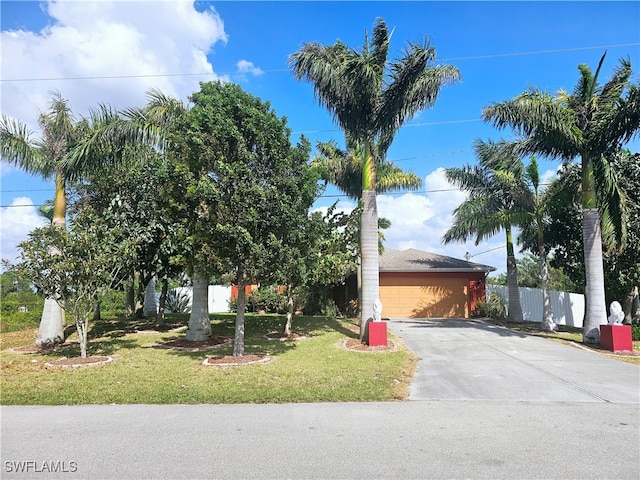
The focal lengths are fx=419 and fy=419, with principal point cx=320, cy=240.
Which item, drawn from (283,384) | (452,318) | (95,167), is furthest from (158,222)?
(452,318)

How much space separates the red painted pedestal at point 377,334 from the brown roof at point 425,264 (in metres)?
9.69

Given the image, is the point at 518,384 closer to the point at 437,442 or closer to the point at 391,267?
the point at 437,442

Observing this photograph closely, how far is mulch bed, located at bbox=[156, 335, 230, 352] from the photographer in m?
11.7

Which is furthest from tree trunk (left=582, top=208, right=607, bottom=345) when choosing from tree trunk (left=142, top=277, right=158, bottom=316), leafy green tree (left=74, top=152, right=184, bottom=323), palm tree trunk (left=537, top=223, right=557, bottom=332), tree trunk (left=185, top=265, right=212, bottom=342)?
tree trunk (left=142, top=277, right=158, bottom=316)

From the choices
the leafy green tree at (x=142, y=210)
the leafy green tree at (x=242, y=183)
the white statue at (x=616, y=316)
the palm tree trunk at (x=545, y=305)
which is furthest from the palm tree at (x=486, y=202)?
the leafy green tree at (x=142, y=210)

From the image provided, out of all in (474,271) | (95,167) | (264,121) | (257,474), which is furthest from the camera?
(474,271)

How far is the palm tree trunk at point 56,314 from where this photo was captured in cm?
1176

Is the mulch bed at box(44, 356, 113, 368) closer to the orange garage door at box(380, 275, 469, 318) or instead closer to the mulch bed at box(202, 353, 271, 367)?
the mulch bed at box(202, 353, 271, 367)

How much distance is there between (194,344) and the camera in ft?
39.8

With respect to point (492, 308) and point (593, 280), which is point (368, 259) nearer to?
point (593, 280)

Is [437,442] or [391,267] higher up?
[391,267]

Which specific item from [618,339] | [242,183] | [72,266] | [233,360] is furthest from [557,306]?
[72,266]

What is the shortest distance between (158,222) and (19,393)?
21.3ft

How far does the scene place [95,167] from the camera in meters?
12.4
